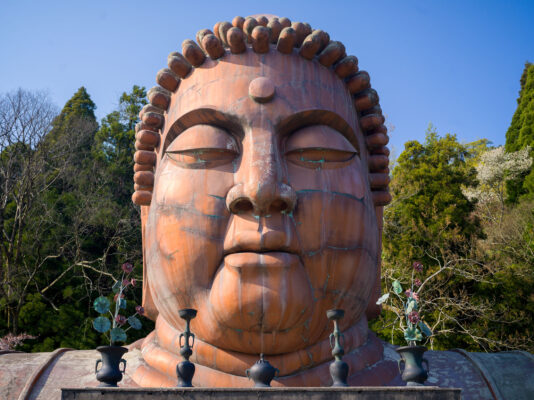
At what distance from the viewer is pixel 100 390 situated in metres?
2.89

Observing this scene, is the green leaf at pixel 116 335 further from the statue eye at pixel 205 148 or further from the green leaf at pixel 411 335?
the green leaf at pixel 411 335

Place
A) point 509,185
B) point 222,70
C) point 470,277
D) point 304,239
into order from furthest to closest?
point 509,185 → point 470,277 → point 222,70 → point 304,239

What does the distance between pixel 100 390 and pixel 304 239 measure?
74.2 inches

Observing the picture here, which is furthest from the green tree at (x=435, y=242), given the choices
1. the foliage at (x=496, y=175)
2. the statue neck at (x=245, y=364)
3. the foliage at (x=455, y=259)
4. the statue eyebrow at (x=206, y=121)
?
the statue eyebrow at (x=206, y=121)

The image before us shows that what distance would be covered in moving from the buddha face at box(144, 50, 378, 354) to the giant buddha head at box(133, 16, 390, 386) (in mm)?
11

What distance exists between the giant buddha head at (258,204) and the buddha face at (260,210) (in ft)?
0.04

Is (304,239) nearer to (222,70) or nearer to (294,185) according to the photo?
(294,185)

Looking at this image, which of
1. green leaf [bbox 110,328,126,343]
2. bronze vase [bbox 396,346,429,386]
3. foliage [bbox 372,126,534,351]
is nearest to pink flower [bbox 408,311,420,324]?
bronze vase [bbox 396,346,429,386]

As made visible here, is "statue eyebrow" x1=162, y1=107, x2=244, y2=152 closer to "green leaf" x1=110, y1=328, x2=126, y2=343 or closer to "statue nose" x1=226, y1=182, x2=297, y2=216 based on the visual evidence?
"statue nose" x1=226, y1=182, x2=297, y2=216

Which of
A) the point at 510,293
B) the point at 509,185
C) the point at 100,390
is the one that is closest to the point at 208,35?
the point at 100,390

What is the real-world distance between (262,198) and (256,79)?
3.65 ft

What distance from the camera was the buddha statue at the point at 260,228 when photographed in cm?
400

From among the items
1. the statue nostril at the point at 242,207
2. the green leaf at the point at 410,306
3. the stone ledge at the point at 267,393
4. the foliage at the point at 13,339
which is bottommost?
the foliage at the point at 13,339

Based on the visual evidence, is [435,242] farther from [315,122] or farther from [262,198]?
[262,198]
